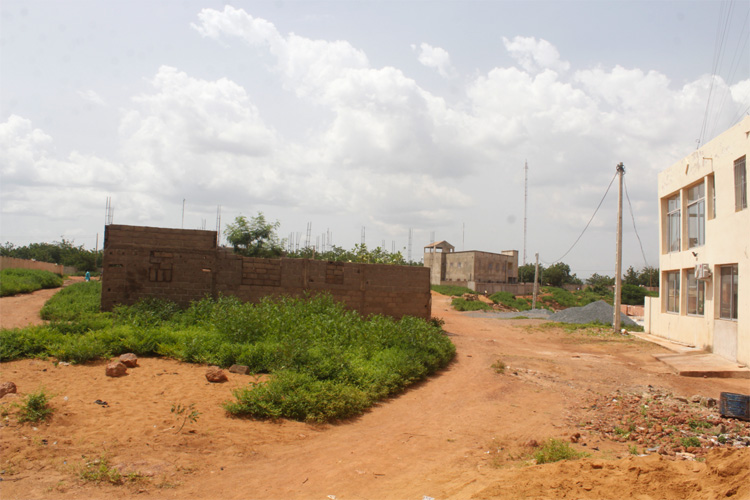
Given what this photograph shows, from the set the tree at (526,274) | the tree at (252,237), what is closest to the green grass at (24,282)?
the tree at (252,237)

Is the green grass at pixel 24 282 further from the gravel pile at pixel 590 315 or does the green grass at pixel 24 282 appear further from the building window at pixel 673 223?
the building window at pixel 673 223

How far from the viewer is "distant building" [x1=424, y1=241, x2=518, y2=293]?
5634cm

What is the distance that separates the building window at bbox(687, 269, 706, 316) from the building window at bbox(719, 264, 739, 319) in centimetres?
119

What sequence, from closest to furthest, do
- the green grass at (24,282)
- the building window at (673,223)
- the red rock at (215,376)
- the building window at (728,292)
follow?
1. the red rock at (215,376)
2. the building window at (728,292)
3. the building window at (673,223)
4. the green grass at (24,282)

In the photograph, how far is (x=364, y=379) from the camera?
8453 mm

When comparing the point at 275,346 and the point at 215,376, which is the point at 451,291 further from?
the point at 215,376

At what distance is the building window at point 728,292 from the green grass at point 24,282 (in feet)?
86.9

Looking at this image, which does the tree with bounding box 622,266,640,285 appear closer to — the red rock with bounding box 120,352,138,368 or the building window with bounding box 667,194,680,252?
Result: the building window with bounding box 667,194,680,252

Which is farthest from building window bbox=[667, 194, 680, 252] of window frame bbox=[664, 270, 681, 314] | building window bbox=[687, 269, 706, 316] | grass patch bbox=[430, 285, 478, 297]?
grass patch bbox=[430, 285, 478, 297]

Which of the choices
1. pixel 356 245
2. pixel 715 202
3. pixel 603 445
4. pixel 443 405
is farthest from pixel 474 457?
pixel 356 245

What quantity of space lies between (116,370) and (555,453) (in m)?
6.63

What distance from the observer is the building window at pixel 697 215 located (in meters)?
15.0

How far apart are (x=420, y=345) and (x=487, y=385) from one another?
1.84 metres

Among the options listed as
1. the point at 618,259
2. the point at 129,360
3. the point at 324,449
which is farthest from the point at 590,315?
the point at 129,360
